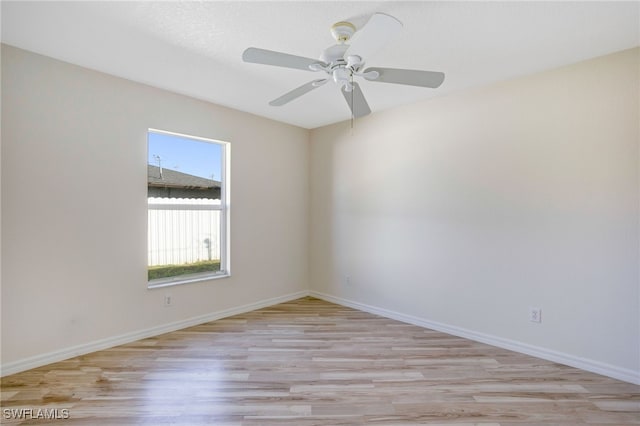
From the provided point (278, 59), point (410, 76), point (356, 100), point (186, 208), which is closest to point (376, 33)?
point (410, 76)

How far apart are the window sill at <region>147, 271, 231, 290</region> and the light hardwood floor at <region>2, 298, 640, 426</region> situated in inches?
20.3

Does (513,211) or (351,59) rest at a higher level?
(351,59)

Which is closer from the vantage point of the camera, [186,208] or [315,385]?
[315,385]

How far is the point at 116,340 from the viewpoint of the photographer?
2906 millimetres

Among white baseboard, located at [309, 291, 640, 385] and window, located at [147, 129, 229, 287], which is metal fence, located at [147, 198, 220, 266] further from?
white baseboard, located at [309, 291, 640, 385]

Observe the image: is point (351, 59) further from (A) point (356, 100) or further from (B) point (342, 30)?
(A) point (356, 100)

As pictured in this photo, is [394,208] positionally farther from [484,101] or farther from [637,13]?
[637,13]

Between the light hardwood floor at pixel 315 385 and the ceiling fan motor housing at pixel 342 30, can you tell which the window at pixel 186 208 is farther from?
the ceiling fan motor housing at pixel 342 30

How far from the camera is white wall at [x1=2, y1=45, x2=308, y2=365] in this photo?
2393 mm

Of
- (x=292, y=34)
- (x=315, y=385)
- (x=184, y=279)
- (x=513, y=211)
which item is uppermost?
(x=292, y=34)

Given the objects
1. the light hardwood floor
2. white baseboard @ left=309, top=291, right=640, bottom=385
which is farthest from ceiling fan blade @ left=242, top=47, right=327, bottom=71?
white baseboard @ left=309, top=291, right=640, bottom=385
